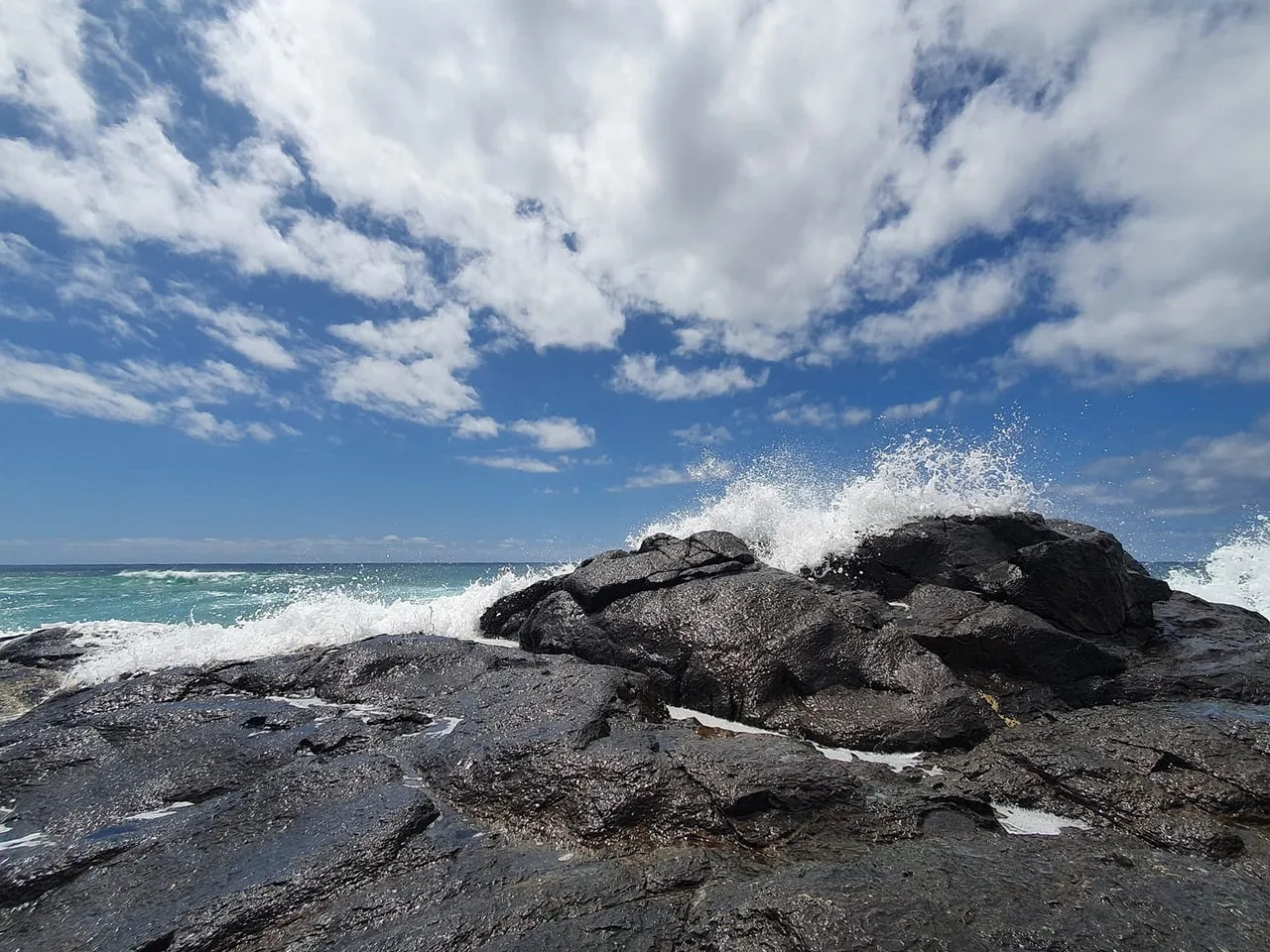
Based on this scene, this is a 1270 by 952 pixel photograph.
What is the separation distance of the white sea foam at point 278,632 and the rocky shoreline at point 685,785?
1.16 metres

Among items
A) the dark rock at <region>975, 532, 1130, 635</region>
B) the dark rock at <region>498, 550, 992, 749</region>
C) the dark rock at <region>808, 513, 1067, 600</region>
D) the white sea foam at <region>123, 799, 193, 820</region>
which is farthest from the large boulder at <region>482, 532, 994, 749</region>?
the white sea foam at <region>123, 799, 193, 820</region>

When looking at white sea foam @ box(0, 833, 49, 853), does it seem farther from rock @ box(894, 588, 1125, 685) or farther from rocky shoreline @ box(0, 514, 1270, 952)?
rock @ box(894, 588, 1125, 685)

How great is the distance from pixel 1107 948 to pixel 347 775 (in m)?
4.68

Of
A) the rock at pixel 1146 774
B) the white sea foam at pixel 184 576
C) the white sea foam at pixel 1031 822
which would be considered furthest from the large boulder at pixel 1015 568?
the white sea foam at pixel 184 576

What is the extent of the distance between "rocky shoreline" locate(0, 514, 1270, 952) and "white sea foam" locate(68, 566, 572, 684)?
45.5 inches

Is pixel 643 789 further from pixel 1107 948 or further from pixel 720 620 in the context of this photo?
pixel 720 620

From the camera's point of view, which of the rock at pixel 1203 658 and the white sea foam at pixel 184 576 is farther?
the white sea foam at pixel 184 576

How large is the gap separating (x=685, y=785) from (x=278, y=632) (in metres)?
9.04

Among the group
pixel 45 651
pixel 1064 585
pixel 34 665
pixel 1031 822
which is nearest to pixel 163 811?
pixel 1031 822

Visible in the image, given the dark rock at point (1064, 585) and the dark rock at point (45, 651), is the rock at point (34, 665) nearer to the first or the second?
the dark rock at point (45, 651)

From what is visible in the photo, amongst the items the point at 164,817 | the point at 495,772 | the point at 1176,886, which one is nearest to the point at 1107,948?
the point at 1176,886

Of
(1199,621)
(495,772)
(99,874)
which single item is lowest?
(99,874)

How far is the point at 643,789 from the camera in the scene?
404 cm

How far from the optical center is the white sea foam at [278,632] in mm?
9359
